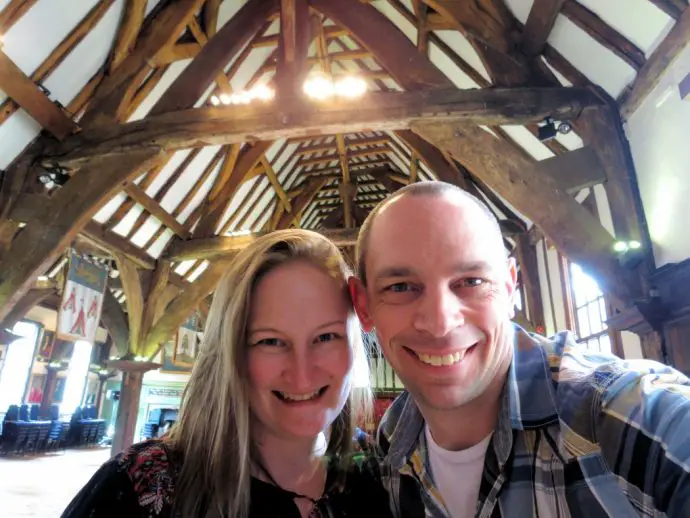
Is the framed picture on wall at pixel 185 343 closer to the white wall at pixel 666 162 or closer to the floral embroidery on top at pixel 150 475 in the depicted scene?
the white wall at pixel 666 162

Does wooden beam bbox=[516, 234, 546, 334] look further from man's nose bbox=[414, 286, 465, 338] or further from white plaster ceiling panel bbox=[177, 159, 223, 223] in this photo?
man's nose bbox=[414, 286, 465, 338]

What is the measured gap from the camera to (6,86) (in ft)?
13.4

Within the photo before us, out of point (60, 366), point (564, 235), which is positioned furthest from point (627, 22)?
point (60, 366)

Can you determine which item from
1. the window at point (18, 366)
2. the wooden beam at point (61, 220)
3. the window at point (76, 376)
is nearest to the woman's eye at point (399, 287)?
the wooden beam at point (61, 220)

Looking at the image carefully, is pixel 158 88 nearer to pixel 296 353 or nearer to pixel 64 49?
pixel 64 49

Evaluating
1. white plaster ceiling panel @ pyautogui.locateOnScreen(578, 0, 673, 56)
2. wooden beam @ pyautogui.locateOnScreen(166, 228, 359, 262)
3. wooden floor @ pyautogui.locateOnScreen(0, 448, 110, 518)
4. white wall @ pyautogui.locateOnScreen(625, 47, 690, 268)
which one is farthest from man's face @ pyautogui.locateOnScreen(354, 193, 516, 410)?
wooden beam @ pyautogui.locateOnScreen(166, 228, 359, 262)

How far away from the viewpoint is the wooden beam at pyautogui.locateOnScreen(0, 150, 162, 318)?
13.3ft

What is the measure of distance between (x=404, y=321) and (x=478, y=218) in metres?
0.31

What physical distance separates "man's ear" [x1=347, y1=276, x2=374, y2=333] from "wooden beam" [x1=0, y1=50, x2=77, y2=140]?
4432 mm

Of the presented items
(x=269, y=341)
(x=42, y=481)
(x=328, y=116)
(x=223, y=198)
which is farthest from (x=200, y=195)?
(x=269, y=341)

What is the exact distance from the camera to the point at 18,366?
11.6m

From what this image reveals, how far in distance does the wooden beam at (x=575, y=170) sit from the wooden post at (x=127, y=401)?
247 inches

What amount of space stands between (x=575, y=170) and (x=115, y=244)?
607 centimetres

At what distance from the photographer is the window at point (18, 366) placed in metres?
11.2
